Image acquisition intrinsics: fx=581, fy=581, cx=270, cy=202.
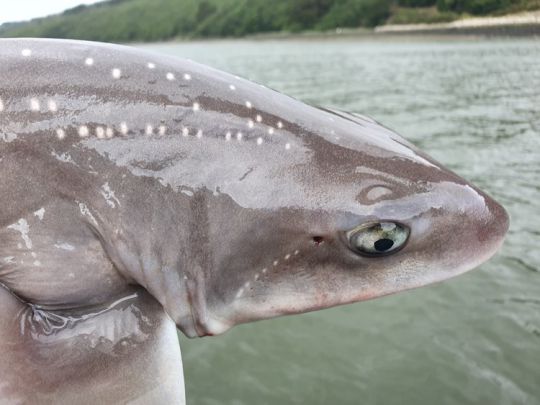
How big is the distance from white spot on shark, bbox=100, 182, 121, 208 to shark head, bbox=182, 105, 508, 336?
0.28 metres

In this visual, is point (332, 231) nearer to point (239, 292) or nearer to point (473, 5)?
point (239, 292)

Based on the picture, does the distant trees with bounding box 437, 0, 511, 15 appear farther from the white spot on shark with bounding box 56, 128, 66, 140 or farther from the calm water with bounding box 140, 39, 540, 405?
the white spot on shark with bounding box 56, 128, 66, 140

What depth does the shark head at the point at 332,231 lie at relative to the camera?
1.76m

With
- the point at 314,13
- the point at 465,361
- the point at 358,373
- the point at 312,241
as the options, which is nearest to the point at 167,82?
the point at 312,241

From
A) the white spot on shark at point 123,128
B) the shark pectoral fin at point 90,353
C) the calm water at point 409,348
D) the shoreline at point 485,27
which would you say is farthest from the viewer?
the shoreline at point 485,27

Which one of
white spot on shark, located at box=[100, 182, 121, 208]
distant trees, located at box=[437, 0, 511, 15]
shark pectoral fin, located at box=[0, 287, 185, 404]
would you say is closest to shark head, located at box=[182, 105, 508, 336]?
shark pectoral fin, located at box=[0, 287, 185, 404]

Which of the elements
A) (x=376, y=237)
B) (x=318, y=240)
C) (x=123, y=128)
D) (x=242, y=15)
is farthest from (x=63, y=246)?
(x=242, y=15)

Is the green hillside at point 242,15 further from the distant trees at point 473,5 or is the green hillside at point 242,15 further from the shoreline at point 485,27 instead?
the shoreline at point 485,27

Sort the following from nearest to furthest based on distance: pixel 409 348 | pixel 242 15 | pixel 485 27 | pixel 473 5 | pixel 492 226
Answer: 1. pixel 492 226
2. pixel 409 348
3. pixel 485 27
4. pixel 473 5
5. pixel 242 15

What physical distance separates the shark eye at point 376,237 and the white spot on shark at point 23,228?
92cm

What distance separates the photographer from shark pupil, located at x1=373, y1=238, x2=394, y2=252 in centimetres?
178

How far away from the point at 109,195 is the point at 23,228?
0.82 feet

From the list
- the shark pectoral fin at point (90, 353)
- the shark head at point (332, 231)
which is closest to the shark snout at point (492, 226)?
the shark head at point (332, 231)

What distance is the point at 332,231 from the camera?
5.82ft
